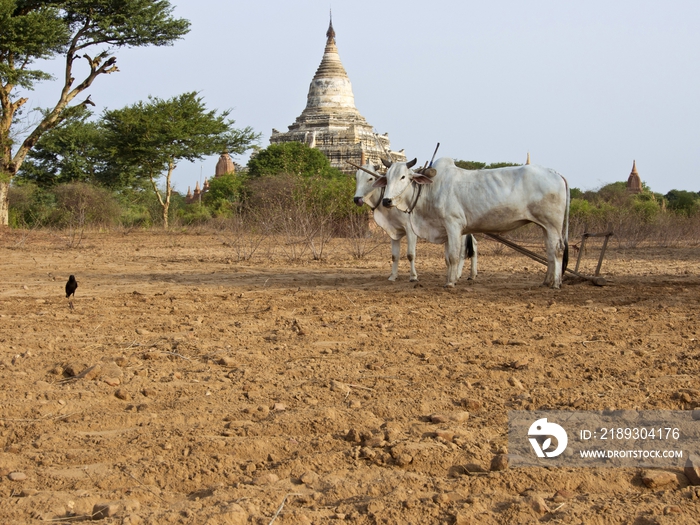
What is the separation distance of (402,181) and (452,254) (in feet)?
2.69

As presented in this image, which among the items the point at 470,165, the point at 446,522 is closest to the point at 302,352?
the point at 446,522

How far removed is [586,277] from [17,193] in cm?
1940

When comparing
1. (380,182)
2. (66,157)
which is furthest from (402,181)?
(66,157)

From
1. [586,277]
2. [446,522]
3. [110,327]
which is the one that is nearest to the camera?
[446,522]

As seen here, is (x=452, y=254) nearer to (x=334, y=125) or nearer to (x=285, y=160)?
(x=285, y=160)

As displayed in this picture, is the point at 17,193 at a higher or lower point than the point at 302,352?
higher

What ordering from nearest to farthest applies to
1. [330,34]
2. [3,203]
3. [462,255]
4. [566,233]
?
[566,233] → [462,255] → [3,203] → [330,34]

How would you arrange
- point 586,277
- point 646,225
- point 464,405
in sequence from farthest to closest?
1. point 646,225
2. point 586,277
3. point 464,405

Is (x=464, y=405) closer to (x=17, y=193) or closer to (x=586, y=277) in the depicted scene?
(x=586, y=277)

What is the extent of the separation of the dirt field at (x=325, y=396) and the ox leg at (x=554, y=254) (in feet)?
0.58

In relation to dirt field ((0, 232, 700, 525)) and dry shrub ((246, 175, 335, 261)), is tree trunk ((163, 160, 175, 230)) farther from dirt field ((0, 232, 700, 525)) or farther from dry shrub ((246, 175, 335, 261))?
dirt field ((0, 232, 700, 525))

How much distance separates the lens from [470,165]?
39.6 metres

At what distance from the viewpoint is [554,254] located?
7133 millimetres

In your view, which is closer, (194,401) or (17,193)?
(194,401)
